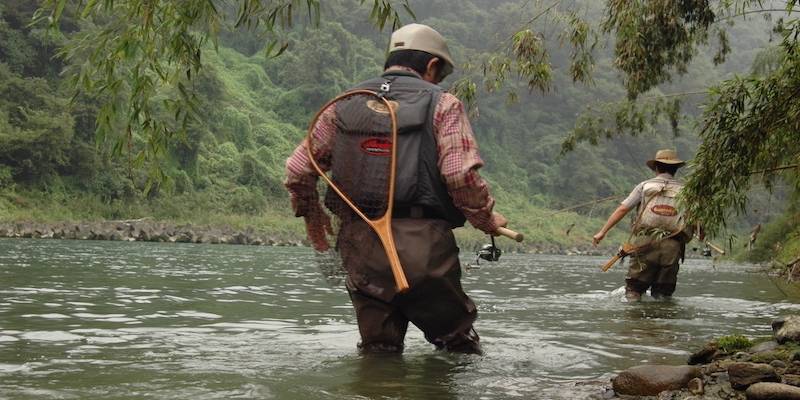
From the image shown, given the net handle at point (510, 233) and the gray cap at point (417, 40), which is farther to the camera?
the gray cap at point (417, 40)

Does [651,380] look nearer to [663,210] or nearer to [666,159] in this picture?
[663,210]

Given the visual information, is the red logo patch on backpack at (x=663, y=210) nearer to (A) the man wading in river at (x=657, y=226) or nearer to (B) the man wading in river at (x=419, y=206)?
(A) the man wading in river at (x=657, y=226)

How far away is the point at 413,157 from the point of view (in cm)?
492

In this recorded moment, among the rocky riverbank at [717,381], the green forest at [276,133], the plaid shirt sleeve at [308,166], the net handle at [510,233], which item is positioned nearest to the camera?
the rocky riverbank at [717,381]

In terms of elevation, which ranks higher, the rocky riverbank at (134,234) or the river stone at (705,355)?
the river stone at (705,355)

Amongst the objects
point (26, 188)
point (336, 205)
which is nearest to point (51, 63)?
point (26, 188)

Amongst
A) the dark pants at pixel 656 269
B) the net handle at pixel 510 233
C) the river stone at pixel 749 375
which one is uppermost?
the net handle at pixel 510 233

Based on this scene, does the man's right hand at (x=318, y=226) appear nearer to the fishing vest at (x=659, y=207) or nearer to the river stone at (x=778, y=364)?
the river stone at (x=778, y=364)

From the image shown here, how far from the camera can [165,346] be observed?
6.12 m

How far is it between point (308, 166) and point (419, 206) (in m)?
0.77

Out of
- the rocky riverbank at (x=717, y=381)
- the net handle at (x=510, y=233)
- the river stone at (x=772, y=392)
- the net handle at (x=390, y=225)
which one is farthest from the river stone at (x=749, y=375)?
the net handle at (x=390, y=225)

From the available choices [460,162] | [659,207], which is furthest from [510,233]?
[659,207]

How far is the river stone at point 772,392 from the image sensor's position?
429 centimetres

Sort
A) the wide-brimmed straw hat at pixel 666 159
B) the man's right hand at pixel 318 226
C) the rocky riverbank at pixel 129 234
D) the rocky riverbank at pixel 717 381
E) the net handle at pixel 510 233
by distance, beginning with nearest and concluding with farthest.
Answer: the rocky riverbank at pixel 717 381, the net handle at pixel 510 233, the man's right hand at pixel 318 226, the wide-brimmed straw hat at pixel 666 159, the rocky riverbank at pixel 129 234
